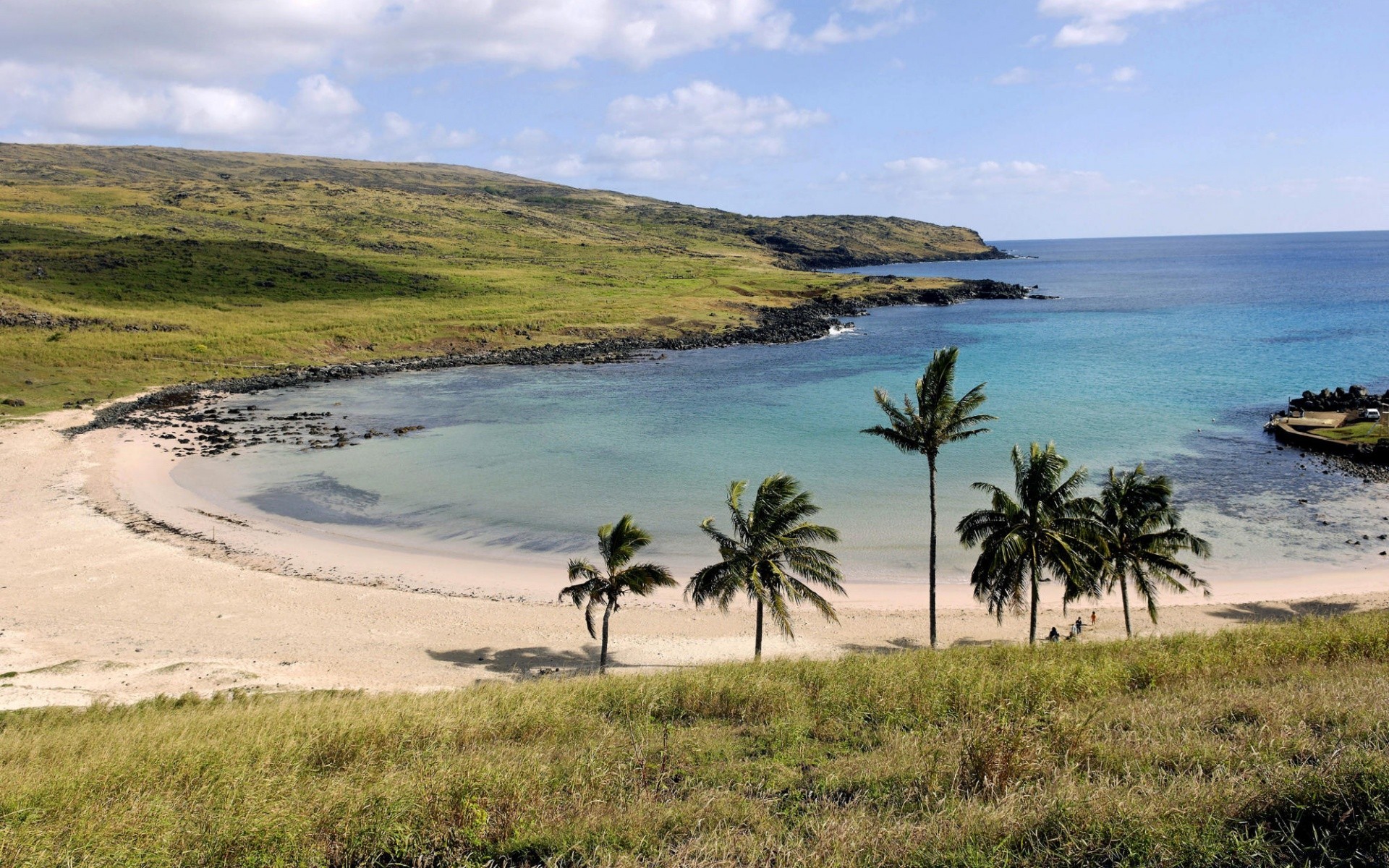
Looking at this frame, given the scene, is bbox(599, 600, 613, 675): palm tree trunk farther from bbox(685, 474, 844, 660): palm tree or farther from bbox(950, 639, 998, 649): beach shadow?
bbox(950, 639, 998, 649): beach shadow

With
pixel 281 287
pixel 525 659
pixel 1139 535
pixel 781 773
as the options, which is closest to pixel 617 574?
pixel 525 659

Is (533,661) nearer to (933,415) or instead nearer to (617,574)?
(617,574)

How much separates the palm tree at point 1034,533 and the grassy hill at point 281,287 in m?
69.5

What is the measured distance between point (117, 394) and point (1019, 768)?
77644mm

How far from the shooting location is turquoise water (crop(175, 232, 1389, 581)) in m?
37.2

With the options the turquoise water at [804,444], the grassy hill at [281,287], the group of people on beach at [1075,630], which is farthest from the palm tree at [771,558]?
the grassy hill at [281,287]

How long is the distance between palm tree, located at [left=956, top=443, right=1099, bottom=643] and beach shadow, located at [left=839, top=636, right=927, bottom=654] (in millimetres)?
2968

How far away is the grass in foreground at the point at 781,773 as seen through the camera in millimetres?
8000

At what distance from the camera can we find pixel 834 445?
169 feet

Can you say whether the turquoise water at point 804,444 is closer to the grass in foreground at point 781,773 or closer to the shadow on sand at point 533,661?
the shadow on sand at point 533,661

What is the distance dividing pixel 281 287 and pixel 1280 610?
368 ft

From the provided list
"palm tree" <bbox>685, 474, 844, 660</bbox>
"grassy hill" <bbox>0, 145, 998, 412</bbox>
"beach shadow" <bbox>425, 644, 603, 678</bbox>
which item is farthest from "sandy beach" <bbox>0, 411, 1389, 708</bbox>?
"grassy hill" <bbox>0, 145, 998, 412</bbox>

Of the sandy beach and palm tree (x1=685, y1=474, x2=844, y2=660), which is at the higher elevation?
palm tree (x1=685, y1=474, x2=844, y2=660)

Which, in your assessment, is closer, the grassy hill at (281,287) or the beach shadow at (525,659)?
the beach shadow at (525,659)
